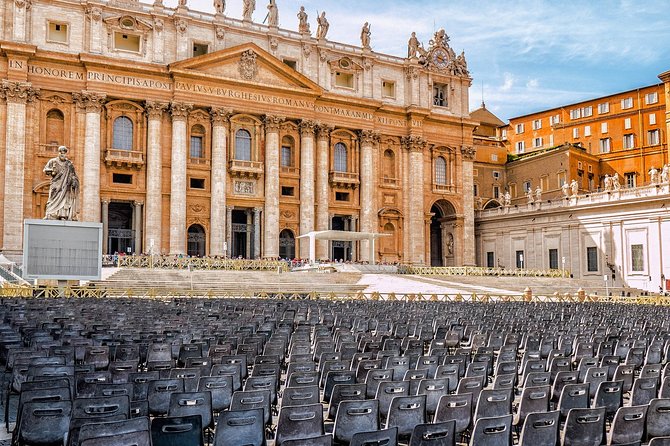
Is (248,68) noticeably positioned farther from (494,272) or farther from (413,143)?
(494,272)

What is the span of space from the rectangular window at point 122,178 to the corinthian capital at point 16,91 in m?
8.53

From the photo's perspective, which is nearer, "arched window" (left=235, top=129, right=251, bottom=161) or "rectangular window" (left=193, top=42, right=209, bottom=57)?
"rectangular window" (left=193, top=42, right=209, bottom=57)

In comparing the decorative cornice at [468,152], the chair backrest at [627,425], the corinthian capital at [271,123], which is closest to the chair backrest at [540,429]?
the chair backrest at [627,425]

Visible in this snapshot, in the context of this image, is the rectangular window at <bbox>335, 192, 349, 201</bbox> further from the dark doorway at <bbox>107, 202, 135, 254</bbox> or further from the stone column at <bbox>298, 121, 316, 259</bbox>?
the dark doorway at <bbox>107, 202, 135, 254</bbox>

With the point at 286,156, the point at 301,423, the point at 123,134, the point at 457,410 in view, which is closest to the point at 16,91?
the point at 123,134

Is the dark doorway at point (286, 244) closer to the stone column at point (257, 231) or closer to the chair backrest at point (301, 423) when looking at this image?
the stone column at point (257, 231)

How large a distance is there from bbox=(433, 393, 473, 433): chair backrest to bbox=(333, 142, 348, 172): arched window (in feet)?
179

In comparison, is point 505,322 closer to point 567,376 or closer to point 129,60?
point 567,376

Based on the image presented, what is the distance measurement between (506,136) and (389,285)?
49827 mm

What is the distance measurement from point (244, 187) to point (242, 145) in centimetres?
380

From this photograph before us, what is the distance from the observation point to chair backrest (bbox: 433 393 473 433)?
7.14m

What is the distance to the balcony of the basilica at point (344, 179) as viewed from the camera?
60.4 meters

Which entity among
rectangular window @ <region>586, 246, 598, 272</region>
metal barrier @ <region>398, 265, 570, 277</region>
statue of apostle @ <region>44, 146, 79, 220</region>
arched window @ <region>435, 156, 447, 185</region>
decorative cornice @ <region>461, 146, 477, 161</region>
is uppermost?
decorative cornice @ <region>461, 146, 477, 161</region>

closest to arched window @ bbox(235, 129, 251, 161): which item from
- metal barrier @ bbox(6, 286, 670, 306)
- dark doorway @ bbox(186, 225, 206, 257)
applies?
dark doorway @ bbox(186, 225, 206, 257)
